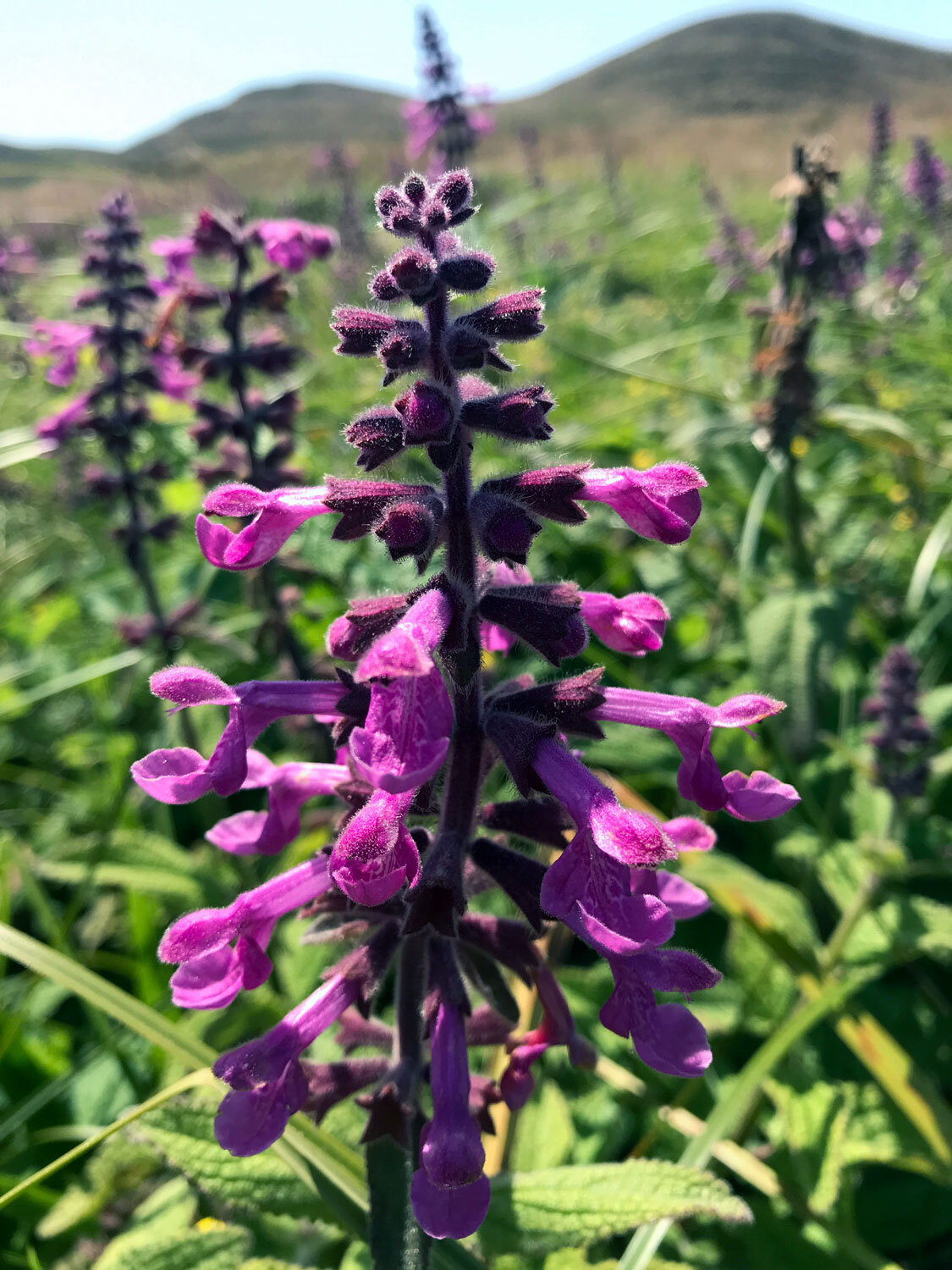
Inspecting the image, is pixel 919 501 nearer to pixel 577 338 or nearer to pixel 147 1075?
pixel 577 338

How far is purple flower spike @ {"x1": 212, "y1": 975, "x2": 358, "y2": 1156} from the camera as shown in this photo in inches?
60.6

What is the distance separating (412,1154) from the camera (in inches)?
67.4

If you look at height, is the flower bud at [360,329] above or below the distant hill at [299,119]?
below

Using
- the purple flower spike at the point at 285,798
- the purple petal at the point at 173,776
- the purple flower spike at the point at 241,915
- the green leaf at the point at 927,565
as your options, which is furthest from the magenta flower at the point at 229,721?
the green leaf at the point at 927,565

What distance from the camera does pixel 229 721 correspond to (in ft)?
5.45

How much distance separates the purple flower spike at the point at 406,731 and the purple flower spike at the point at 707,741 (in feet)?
1.40

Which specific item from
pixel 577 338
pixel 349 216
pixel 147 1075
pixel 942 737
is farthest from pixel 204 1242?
pixel 349 216

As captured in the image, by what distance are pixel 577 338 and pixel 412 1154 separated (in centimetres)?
799

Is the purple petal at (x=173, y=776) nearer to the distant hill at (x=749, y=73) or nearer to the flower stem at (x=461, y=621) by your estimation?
the flower stem at (x=461, y=621)

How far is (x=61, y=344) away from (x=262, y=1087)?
4.58 metres

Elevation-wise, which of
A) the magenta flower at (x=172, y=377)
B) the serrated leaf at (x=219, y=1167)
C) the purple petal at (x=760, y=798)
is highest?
the magenta flower at (x=172, y=377)

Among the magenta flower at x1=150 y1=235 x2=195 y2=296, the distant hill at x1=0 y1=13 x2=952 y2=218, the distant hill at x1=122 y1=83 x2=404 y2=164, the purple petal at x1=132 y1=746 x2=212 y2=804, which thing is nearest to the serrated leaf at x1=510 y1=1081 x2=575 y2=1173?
the purple petal at x1=132 y1=746 x2=212 y2=804

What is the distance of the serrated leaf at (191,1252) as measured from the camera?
196 centimetres

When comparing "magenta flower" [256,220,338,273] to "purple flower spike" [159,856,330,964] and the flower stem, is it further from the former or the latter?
"purple flower spike" [159,856,330,964]
